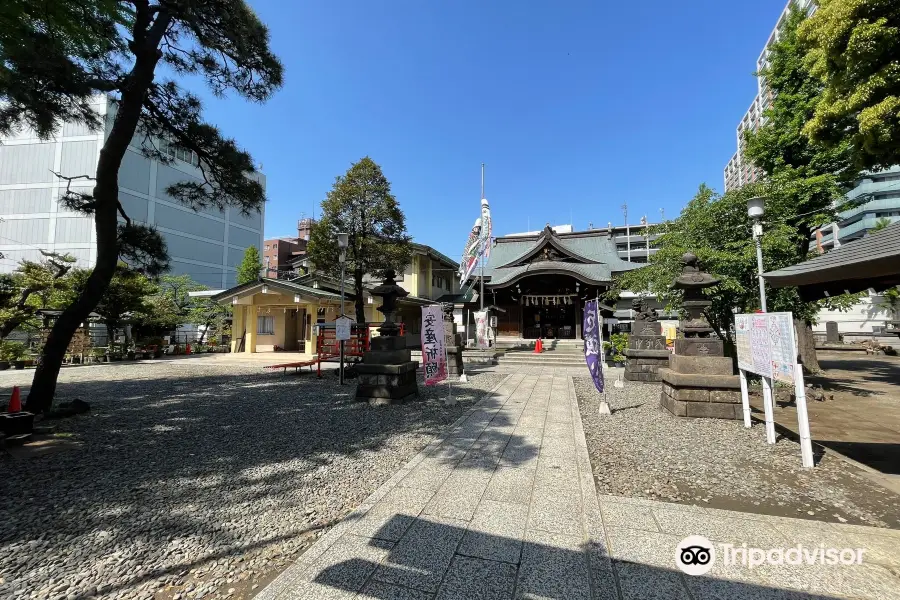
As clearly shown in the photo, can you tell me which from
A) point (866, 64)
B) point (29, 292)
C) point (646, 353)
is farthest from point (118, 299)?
point (866, 64)

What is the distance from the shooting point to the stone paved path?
2.16 m

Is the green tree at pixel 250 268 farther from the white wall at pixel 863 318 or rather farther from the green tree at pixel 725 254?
the white wall at pixel 863 318

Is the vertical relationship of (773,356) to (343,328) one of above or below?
below

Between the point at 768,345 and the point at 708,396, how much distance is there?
205 cm

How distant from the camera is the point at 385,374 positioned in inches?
294

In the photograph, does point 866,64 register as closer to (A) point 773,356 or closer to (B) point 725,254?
(B) point 725,254

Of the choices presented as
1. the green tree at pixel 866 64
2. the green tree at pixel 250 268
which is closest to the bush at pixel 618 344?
the green tree at pixel 866 64

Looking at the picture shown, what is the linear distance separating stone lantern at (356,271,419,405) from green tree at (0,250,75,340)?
13174 mm

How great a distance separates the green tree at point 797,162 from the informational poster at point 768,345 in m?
6.97

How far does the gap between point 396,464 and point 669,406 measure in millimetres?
5296

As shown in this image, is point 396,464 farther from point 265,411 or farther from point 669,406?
point 669,406

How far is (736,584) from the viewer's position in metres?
2.19

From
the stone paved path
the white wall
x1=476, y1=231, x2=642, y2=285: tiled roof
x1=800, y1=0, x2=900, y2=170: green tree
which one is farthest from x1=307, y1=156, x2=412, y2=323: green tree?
the white wall

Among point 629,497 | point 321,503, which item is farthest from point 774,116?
point 321,503
